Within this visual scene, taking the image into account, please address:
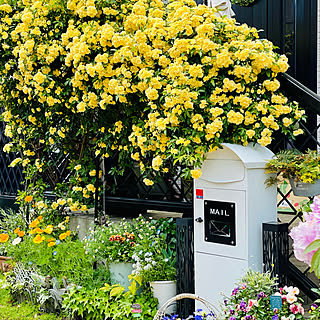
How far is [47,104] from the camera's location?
6371 millimetres

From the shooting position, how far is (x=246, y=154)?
14.6 ft

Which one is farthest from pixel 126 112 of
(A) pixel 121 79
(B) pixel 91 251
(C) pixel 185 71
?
(B) pixel 91 251

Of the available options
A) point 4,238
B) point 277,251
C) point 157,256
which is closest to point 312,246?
point 277,251

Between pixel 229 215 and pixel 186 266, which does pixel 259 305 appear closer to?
pixel 229 215

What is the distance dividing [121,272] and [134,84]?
181cm

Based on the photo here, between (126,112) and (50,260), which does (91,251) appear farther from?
(126,112)

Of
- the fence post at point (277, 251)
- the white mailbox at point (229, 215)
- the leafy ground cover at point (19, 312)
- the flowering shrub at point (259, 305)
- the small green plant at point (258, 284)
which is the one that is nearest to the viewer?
the flowering shrub at point (259, 305)

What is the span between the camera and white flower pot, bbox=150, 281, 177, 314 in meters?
5.02

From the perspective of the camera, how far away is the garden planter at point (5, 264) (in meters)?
6.56

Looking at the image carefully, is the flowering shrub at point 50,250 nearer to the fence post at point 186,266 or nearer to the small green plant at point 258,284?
A: the fence post at point 186,266

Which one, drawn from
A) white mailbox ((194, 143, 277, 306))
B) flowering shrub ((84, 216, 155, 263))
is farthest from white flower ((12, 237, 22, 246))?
white mailbox ((194, 143, 277, 306))

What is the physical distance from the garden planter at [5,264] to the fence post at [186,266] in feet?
8.18

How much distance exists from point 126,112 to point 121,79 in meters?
0.41

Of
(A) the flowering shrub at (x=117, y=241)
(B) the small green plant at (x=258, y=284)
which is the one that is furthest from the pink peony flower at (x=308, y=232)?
(A) the flowering shrub at (x=117, y=241)
